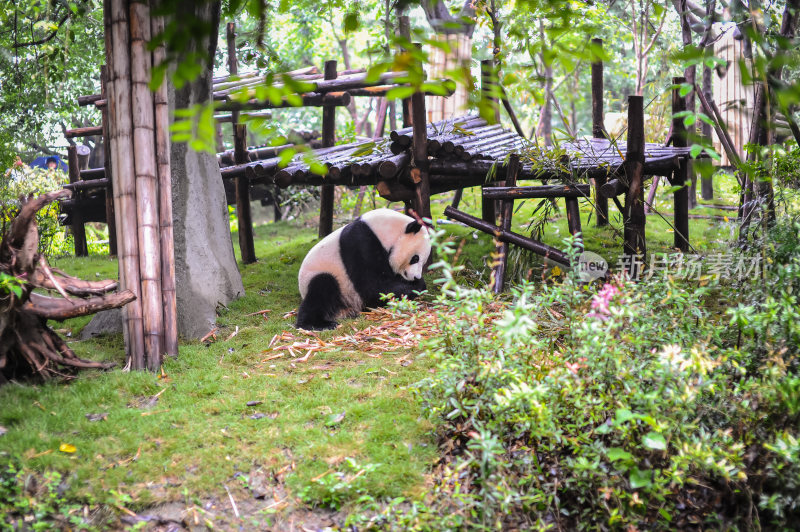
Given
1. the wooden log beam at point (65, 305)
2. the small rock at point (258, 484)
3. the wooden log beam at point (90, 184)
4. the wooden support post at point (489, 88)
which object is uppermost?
the wooden support post at point (489, 88)

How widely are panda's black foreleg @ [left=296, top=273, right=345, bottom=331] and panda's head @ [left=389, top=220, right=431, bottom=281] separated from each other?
0.60 meters

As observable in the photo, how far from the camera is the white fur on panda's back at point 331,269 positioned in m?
6.01

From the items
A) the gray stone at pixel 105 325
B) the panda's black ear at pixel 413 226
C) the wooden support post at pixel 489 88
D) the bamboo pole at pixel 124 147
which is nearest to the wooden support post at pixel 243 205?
the gray stone at pixel 105 325

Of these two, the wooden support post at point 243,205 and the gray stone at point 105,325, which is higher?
the wooden support post at point 243,205

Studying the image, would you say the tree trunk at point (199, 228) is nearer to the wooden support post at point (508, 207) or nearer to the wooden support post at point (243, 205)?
the wooden support post at point (243, 205)

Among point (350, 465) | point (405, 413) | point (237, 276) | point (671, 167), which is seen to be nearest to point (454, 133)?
point (671, 167)

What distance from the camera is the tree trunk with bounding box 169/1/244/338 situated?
5594mm

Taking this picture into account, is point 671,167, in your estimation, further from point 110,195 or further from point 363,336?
point 110,195

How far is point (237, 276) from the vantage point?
6539 millimetres

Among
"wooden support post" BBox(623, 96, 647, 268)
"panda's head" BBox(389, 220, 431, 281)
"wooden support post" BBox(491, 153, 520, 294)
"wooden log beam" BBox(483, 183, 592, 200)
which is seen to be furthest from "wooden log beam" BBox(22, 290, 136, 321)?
"wooden support post" BBox(623, 96, 647, 268)

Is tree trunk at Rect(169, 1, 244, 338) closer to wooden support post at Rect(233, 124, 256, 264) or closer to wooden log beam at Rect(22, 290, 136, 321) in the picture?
wooden log beam at Rect(22, 290, 136, 321)

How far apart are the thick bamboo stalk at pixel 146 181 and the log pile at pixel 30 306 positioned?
0.74 feet

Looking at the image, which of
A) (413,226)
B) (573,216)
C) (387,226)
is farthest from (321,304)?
(573,216)

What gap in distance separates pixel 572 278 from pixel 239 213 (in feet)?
18.1
